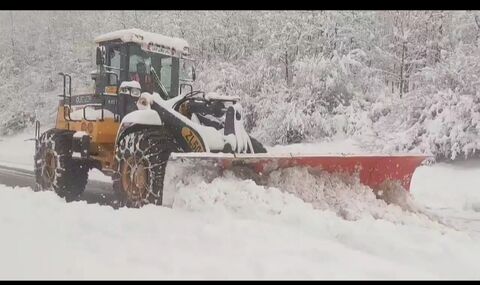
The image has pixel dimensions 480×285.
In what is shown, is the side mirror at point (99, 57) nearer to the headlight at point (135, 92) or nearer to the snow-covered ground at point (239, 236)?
the headlight at point (135, 92)

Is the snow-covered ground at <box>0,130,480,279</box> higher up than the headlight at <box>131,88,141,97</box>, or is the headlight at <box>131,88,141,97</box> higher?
the headlight at <box>131,88,141,97</box>

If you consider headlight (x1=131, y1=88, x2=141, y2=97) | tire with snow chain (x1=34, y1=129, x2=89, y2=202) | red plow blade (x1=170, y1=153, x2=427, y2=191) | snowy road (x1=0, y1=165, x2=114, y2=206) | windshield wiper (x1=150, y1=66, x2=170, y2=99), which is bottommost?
snowy road (x1=0, y1=165, x2=114, y2=206)

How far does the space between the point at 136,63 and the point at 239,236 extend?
13.2 feet

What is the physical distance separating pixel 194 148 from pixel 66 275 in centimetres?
314

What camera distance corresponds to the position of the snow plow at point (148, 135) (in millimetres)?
6117

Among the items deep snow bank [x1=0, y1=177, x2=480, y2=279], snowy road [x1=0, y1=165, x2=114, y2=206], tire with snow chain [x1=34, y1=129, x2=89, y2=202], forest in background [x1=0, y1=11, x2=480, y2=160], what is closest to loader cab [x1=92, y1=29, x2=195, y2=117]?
tire with snow chain [x1=34, y1=129, x2=89, y2=202]

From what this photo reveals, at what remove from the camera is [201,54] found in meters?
21.3

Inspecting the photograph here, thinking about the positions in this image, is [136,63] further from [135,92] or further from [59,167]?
[59,167]

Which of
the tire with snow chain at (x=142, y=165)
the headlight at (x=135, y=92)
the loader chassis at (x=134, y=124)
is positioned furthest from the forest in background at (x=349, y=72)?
the tire with snow chain at (x=142, y=165)

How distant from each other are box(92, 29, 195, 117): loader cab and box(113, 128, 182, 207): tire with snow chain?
1.24 metres

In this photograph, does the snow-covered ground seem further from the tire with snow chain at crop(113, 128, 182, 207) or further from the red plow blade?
the tire with snow chain at crop(113, 128, 182, 207)

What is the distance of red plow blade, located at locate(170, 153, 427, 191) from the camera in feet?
18.5

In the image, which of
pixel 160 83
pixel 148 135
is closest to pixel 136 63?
pixel 160 83

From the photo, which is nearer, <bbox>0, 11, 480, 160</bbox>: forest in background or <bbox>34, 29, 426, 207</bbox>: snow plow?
<bbox>34, 29, 426, 207</bbox>: snow plow
